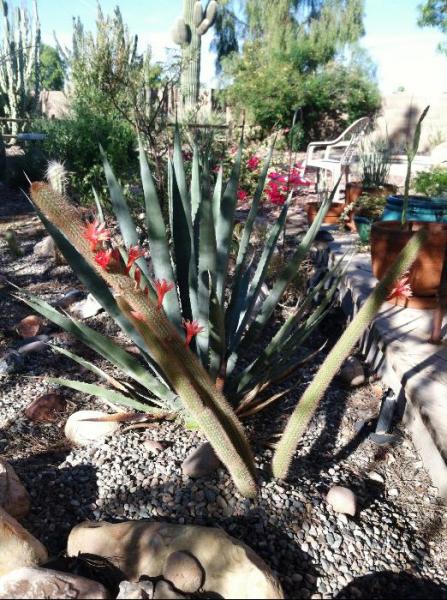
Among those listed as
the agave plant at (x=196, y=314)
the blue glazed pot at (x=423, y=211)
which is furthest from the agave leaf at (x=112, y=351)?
the blue glazed pot at (x=423, y=211)

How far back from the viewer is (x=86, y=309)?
10.5 feet

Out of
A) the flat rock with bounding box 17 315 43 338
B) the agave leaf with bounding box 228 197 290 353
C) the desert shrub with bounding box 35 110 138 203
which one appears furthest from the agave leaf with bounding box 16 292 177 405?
the desert shrub with bounding box 35 110 138 203

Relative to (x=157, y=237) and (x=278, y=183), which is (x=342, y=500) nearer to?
(x=157, y=237)

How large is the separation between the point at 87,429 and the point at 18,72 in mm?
11176

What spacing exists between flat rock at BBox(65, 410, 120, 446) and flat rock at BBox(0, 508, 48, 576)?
1.95ft

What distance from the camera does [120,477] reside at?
1704 mm

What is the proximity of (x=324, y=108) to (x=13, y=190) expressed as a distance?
8.72 m

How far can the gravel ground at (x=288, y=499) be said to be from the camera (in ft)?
4.54

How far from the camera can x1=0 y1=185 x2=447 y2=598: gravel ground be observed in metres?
1.38

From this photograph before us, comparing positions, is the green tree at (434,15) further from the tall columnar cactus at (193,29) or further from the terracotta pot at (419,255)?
the terracotta pot at (419,255)

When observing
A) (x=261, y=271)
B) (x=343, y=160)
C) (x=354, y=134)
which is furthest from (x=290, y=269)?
(x=354, y=134)

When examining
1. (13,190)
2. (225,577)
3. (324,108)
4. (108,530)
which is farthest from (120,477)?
(324,108)

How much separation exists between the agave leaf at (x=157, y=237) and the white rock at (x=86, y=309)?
1453 mm

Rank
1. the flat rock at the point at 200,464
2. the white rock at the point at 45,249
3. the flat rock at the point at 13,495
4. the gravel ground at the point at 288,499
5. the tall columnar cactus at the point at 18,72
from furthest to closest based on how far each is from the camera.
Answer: the tall columnar cactus at the point at 18,72, the white rock at the point at 45,249, the flat rock at the point at 200,464, the flat rock at the point at 13,495, the gravel ground at the point at 288,499
